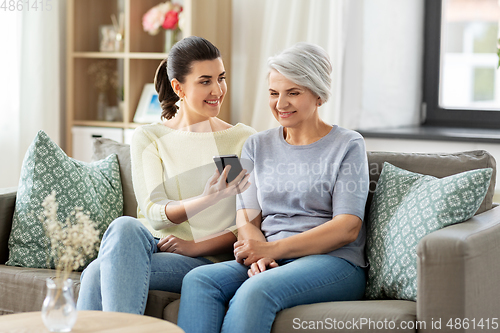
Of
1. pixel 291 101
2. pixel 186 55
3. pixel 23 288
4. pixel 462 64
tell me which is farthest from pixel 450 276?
pixel 462 64

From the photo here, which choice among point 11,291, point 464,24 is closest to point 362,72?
point 464,24

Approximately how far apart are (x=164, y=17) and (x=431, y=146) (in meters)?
1.62

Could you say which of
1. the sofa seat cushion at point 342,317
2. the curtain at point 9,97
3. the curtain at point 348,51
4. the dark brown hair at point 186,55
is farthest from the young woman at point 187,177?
the curtain at point 9,97

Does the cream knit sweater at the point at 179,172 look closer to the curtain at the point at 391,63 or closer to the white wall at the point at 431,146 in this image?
the white wall at the point at 431,146

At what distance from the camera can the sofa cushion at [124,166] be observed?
6.97ft

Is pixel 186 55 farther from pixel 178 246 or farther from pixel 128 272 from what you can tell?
pixel 128 272

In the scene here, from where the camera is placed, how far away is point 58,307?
1.12 metres

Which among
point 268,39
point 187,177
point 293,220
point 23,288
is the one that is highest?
point 268,39

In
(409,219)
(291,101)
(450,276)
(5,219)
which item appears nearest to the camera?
(450,276)

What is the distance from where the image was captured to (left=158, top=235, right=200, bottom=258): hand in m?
1.74

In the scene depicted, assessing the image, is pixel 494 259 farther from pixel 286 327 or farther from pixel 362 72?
pixel 362 72

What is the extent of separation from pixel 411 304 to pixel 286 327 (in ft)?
1.13

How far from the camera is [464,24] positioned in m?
3.07

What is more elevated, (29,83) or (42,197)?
(29,83)
